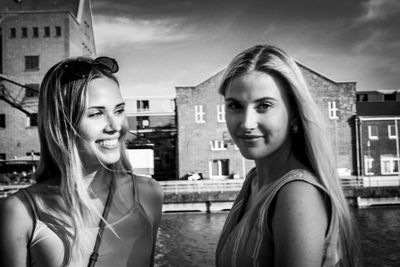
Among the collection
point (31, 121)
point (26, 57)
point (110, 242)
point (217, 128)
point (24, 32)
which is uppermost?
point (24, 32)

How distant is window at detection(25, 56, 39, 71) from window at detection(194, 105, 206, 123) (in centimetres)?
1860

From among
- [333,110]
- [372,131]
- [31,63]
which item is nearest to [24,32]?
[31,63]

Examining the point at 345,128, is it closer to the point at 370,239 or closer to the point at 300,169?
the point at 370,239

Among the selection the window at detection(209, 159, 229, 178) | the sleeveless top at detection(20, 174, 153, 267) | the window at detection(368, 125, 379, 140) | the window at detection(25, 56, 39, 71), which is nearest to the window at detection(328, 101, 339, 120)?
the window at detection(368, 125, 379, 140)

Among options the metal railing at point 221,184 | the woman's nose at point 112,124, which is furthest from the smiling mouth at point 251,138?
the metal railing at point 221,184

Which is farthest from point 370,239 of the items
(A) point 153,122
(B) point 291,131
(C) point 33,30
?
(C) point 33,30

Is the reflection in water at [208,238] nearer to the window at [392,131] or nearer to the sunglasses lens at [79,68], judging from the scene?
the sunglasses lens at [79,68]

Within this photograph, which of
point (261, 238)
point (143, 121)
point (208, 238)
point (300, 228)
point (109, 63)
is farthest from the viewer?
point (143, 121)

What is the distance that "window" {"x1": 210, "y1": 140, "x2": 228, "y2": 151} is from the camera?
37688mm

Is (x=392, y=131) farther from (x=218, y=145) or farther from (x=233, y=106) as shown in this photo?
(x=233, y=106)

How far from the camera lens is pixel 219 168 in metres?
37.5

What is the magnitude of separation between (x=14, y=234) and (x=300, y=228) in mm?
1553

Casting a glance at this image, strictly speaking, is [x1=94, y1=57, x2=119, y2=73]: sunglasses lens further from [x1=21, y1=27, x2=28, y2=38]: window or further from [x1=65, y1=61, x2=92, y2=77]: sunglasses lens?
[x1=21, y1=27, x2=28, y2=38]: window

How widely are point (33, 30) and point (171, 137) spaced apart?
18.6 meters
